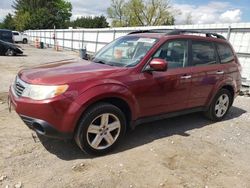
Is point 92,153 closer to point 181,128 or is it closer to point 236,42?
point 181,128

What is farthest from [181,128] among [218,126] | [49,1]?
[49,1]

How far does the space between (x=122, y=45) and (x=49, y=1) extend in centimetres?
7435

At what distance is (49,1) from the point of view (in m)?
72.2

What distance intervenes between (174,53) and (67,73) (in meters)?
1.93

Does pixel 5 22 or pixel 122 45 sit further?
pixel 5 22

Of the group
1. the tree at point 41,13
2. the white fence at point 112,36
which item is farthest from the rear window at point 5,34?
the tree at point 41,13

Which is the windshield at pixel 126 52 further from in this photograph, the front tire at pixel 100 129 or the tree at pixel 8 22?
the tree at pixel 8 22

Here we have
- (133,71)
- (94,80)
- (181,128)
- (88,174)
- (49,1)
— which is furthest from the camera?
(49,1)

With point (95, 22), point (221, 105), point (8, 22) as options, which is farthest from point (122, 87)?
point (8, 22)

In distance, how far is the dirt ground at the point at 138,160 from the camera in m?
3.29

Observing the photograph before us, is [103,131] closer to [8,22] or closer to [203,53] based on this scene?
[203,53]

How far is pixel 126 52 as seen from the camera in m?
4.45

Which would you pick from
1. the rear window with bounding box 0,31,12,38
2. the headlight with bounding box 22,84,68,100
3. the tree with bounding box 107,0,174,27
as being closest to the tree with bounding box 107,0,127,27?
the tree with bounding box 107,0,174,27

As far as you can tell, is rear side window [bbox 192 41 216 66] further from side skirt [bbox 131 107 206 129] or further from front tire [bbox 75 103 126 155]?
front tire [bbox 75 103 126 155]
